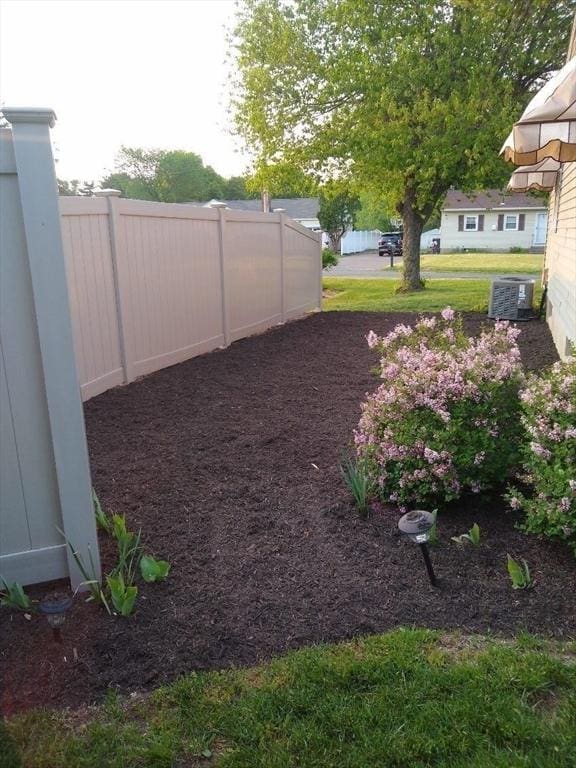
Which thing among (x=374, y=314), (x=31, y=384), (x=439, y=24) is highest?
(x=439, y=24)

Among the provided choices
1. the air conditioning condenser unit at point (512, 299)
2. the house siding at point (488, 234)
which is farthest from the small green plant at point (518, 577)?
the house siding at point (488, 234)

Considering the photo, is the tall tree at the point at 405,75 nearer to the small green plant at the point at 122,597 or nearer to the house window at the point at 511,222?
the small green plant at the point at 122,597

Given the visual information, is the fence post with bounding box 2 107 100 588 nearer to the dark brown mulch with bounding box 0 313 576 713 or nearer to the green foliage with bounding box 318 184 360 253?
the dark brown mulch with bounding box 0 313 576 713

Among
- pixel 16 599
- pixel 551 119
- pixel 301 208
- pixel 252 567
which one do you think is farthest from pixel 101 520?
pixel 301 208

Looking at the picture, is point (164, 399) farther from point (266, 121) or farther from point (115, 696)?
point (266, 121)

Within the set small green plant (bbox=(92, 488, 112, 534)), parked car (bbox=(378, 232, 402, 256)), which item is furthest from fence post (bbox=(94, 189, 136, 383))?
parked car (bbox=(378, 232, 402, 256))

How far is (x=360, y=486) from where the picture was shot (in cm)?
376

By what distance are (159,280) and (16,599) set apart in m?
5.21

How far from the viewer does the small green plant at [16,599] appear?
2834 millimetres

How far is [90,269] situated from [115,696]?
15.2 feet

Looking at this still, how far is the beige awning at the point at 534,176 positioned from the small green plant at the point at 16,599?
29.9 ft

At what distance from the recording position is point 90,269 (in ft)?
20.2

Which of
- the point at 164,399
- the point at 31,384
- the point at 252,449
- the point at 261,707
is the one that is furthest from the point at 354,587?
the point at 164,399

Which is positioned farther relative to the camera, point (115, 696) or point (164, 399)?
point (164, 399)
